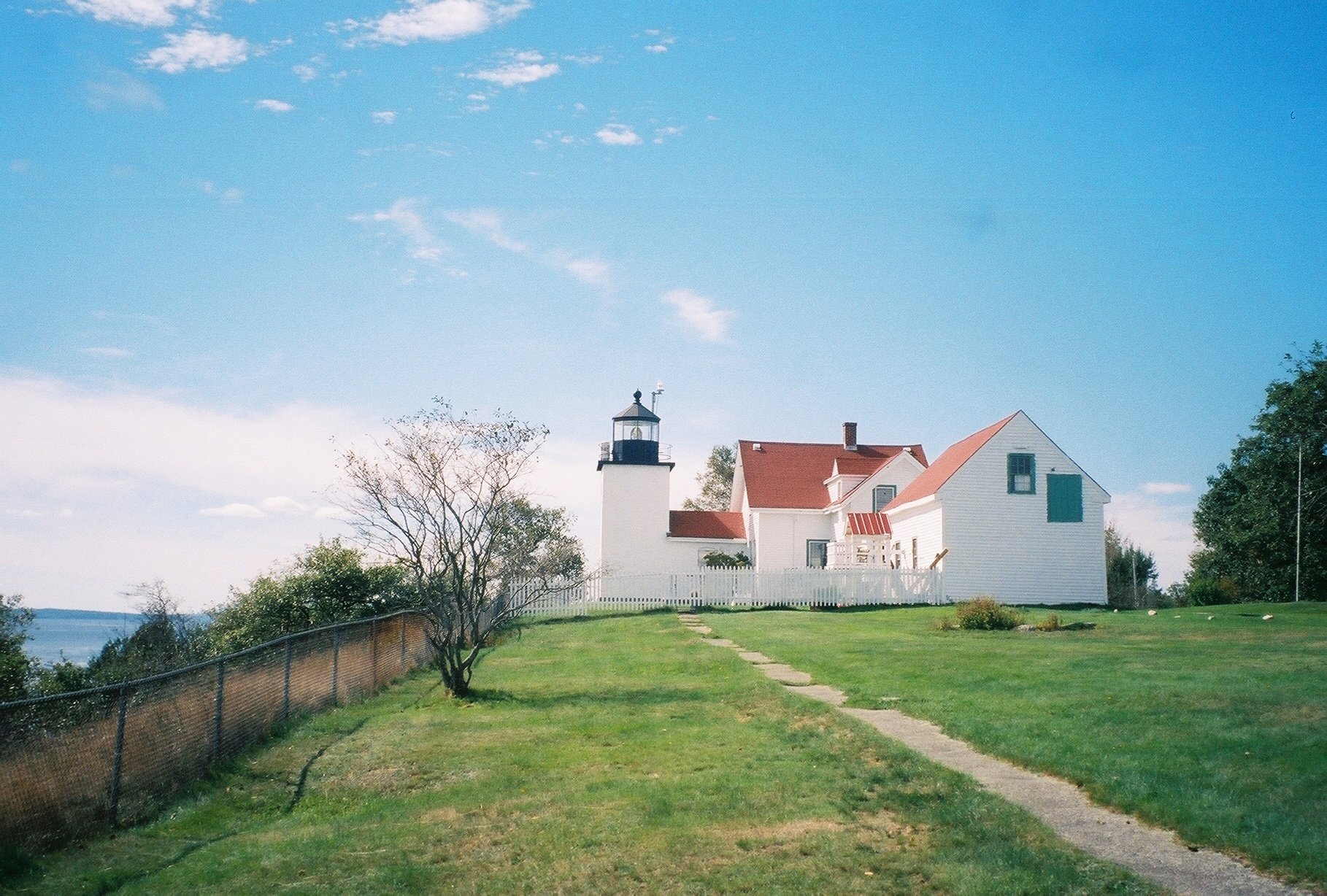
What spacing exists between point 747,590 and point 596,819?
88.8 feet

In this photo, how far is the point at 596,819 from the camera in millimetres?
6980

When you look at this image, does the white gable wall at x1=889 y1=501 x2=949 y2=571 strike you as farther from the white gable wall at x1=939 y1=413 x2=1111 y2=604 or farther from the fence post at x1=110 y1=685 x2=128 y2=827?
the fence post at x1=110 y1=685 x2=128 y2=827

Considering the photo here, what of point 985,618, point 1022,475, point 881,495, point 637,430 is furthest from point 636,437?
point 985,618

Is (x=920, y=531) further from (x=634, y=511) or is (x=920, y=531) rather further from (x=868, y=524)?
(x=634, y=511)

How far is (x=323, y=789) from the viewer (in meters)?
8.71

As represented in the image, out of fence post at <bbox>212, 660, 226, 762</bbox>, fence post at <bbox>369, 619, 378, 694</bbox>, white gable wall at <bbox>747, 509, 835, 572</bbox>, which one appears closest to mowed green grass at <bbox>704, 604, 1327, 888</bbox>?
fence post at <bbox>369, 619, 378, 694</bbox>

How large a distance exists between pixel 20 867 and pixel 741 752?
553 centimetres

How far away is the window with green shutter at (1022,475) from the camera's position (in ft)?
106

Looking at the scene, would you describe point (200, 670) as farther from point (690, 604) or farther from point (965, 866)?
point (690, 604)

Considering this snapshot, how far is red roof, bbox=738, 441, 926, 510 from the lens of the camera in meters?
41.8

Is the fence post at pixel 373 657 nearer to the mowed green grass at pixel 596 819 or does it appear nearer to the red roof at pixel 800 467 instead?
the mowed green grass at pixel 596 819

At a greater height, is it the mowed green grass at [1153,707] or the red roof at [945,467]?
the red roof at [945,467]

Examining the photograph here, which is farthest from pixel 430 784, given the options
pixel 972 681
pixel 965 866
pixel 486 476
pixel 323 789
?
pixel 486 476

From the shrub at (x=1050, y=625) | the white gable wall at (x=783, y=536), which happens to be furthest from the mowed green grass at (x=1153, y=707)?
the white gable wall at (x=783, y=536)
